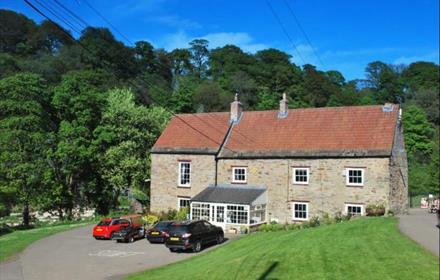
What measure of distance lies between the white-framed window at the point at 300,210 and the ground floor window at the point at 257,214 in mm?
2151

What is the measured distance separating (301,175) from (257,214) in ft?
13.4

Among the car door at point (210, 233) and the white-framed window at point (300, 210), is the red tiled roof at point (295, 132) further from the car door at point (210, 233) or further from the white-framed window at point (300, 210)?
the car door at point (210, 233)

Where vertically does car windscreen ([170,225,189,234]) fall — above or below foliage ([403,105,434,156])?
below

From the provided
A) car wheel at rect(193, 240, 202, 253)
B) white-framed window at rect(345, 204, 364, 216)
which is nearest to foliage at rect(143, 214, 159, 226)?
car wheel at rect(193, 240, 202, 253)

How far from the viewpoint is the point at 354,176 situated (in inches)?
1196

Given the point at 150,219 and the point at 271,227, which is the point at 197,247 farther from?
the point at 150,219

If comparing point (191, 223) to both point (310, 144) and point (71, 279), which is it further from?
point (310, 144)

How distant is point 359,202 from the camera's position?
30.0m

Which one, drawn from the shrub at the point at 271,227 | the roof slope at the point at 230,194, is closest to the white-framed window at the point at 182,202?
the roof slope at the point at 230,194

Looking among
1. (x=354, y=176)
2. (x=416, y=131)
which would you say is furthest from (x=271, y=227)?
(x=416, y=131)

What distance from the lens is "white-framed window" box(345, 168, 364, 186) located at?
98.7ft

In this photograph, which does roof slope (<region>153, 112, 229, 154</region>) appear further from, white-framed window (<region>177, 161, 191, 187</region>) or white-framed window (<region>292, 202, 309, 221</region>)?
white-framed window (<region>292, 202, 309, 221</region>)

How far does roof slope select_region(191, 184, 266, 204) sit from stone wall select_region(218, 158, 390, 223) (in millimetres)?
666

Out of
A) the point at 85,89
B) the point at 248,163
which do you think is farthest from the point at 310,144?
the point at 85,89
